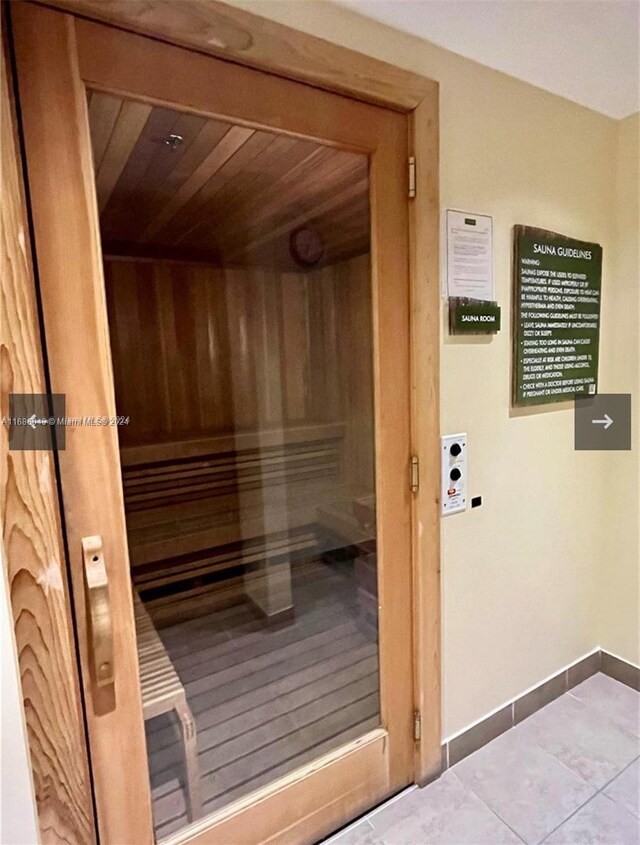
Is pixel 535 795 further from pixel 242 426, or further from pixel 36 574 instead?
pixel 242 426

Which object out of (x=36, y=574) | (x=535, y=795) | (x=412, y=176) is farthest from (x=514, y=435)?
(x=36, y=574)

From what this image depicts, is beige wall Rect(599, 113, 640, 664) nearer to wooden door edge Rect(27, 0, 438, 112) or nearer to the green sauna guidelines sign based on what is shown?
the green sauna guidelines sign

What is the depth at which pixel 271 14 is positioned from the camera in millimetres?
1078

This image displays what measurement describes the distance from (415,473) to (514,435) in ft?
1.55

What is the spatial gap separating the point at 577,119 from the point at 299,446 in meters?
1.63

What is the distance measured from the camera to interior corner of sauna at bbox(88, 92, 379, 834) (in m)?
1.31

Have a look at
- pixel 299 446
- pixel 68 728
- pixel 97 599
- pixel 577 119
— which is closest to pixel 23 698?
pixel 68 728

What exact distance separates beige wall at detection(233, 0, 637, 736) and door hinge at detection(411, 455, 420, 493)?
0.15 meters

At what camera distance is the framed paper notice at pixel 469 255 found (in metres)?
1.42

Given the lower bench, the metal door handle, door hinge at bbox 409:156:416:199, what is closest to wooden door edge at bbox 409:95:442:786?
door hinge at bbox 409:156:416:199

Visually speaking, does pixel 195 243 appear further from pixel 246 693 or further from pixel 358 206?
pixel 246 693

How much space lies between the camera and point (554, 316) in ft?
5.56

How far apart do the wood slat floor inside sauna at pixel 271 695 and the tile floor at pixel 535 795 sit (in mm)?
295

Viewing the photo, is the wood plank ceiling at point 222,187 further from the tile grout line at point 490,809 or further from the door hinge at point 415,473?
the tile grout line at point 490,809
